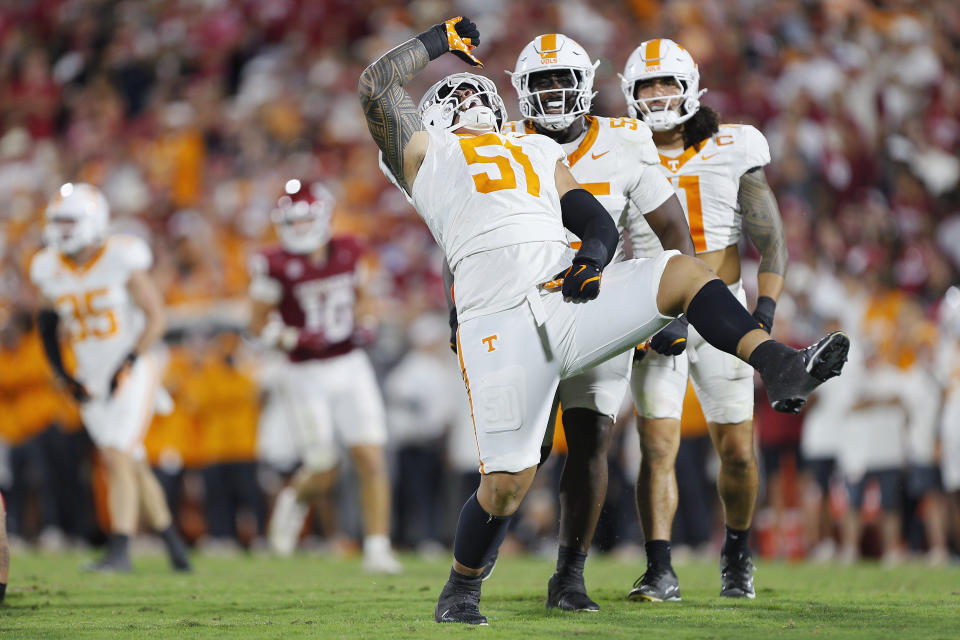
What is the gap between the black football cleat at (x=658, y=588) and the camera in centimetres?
482

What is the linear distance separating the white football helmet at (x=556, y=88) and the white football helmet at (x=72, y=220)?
3739 mm

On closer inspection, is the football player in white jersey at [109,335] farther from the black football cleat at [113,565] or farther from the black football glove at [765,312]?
the black football glove at [765,312]

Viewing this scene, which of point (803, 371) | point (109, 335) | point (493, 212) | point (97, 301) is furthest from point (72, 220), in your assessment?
point (803, 371)

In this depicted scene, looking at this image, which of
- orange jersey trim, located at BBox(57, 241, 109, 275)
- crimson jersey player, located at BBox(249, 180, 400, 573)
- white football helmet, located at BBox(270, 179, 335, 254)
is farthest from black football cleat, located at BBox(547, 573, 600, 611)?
orange jersey trim, located at BBox(57, 241, 109, 275)

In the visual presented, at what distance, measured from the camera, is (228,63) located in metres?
15.9

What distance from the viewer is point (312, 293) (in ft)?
25.3

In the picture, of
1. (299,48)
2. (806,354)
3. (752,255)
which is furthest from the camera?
(299,48)

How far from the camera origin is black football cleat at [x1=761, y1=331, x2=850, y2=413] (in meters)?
3.46

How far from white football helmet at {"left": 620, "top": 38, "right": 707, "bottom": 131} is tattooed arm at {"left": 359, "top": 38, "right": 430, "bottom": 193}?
1.20 metres

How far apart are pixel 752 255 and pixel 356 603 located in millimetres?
6322

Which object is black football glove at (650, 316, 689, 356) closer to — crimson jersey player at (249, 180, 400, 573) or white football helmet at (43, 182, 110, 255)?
crimson jersey player at (249, 180, 400, 573)

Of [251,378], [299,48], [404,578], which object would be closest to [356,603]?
[404,578]

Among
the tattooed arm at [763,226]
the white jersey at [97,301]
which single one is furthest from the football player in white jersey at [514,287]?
the white jersey at [97,301]

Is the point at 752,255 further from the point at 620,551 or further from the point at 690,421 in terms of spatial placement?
the point at 620,551
